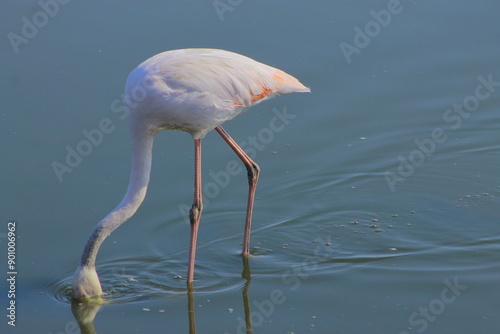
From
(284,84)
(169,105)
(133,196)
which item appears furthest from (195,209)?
(284,84)

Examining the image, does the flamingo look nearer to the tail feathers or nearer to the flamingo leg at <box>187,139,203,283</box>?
the flamingo leg at <box>187,139,203,283</box>

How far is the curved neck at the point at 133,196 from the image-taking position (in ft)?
19.9

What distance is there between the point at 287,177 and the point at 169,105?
211cm

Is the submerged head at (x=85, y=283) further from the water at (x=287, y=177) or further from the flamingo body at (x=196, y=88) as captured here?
the flamingo body at (x=196, y=88)

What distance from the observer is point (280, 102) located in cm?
889

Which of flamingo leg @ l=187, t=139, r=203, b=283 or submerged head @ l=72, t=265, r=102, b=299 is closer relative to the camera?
submerged head @ l=72, t=265, r=102, b=299

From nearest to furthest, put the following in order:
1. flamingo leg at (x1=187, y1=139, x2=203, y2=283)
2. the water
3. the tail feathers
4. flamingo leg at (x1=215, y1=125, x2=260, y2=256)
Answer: the water → flamingo leg at (x1=187, y1=139, x2=203, y2=283) → the tail feathers → flamingo leg at (x1=215, y1=125, x2=260, y2=256)

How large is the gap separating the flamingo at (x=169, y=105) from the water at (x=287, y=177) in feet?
1.46

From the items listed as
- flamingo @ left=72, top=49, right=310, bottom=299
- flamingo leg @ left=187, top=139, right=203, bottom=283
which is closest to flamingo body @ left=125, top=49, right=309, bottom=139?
flamingo @ left=72, top=49, right=310, bottom=299

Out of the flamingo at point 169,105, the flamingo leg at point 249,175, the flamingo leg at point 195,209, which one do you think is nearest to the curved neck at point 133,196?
the flamingo at point 169,105

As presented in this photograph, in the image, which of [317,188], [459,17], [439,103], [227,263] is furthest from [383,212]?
[459,17]

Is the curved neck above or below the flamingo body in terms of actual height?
below

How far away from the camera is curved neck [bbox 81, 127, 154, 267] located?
607 cm

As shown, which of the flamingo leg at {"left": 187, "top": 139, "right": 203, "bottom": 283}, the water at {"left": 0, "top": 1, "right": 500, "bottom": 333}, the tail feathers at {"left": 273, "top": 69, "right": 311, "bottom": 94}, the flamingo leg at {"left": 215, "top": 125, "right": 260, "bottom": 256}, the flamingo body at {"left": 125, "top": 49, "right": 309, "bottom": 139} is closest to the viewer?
the flamingo body at {"left": 125, "top": 49, "right": 309, "bottom": 139}
